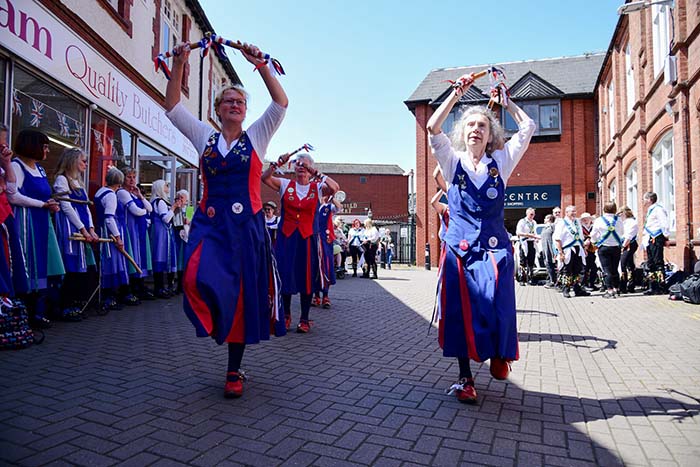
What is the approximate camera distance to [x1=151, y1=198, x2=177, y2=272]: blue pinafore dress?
27.2 ft

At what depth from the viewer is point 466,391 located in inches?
126

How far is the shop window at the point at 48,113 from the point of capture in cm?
668

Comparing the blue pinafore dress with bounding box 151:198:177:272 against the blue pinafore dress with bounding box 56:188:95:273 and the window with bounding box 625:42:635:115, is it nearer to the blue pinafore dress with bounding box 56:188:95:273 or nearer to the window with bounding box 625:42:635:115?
the blue pinafore dress with bounding box 56:188:95:273

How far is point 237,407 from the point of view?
9.96 ft

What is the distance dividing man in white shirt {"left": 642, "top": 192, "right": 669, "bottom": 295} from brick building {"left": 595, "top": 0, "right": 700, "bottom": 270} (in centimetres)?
97

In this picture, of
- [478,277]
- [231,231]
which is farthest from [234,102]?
[478,277]

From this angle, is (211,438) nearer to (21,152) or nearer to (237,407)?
(237,407)

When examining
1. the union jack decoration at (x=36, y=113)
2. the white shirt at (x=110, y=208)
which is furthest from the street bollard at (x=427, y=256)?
the union jack decoration at (x=36, y=113)

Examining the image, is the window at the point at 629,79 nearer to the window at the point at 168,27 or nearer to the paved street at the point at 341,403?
the paved street at the point at 341,403

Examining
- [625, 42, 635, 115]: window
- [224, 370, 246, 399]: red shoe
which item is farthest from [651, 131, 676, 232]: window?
[224, 370, 246, 399]: red shoe

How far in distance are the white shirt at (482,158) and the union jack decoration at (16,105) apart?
6.21m

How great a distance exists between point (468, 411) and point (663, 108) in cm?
1260

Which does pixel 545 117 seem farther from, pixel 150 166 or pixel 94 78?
pixel 94 78

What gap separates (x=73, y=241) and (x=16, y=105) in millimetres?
2297
